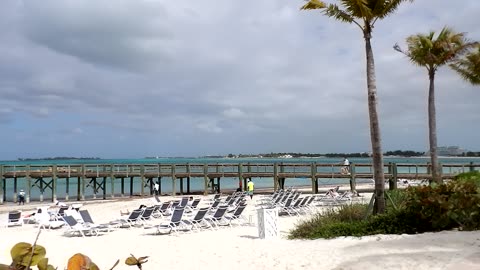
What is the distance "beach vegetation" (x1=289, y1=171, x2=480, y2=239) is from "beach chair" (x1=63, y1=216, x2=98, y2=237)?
592 centimetres

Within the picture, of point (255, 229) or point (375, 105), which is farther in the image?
point (255, 229)

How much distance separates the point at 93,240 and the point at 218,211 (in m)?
3.54

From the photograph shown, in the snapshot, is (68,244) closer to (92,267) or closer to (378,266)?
(378,266)

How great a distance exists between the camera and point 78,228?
1374 cm

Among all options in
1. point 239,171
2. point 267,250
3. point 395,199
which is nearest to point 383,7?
point 395,199

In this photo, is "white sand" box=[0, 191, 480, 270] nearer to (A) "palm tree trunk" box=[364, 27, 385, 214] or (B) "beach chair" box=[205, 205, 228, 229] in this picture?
(B) "beach chair" box=[205, 205, 228, 229]

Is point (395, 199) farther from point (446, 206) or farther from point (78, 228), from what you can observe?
point (78, 228)

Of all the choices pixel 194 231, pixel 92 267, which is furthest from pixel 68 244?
pixel 92 267

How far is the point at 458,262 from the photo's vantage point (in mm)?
7543

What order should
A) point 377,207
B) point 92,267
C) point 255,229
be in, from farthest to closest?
point 255,229, point 377,207, point 92,267

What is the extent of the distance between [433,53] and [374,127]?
8607 mm

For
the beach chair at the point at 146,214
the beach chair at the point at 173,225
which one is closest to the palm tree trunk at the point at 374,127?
the beach chair at the point at 173,225

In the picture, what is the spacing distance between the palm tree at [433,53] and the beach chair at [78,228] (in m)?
12.3

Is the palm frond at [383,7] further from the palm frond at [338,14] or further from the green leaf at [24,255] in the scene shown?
the green leaf at [24,255]
